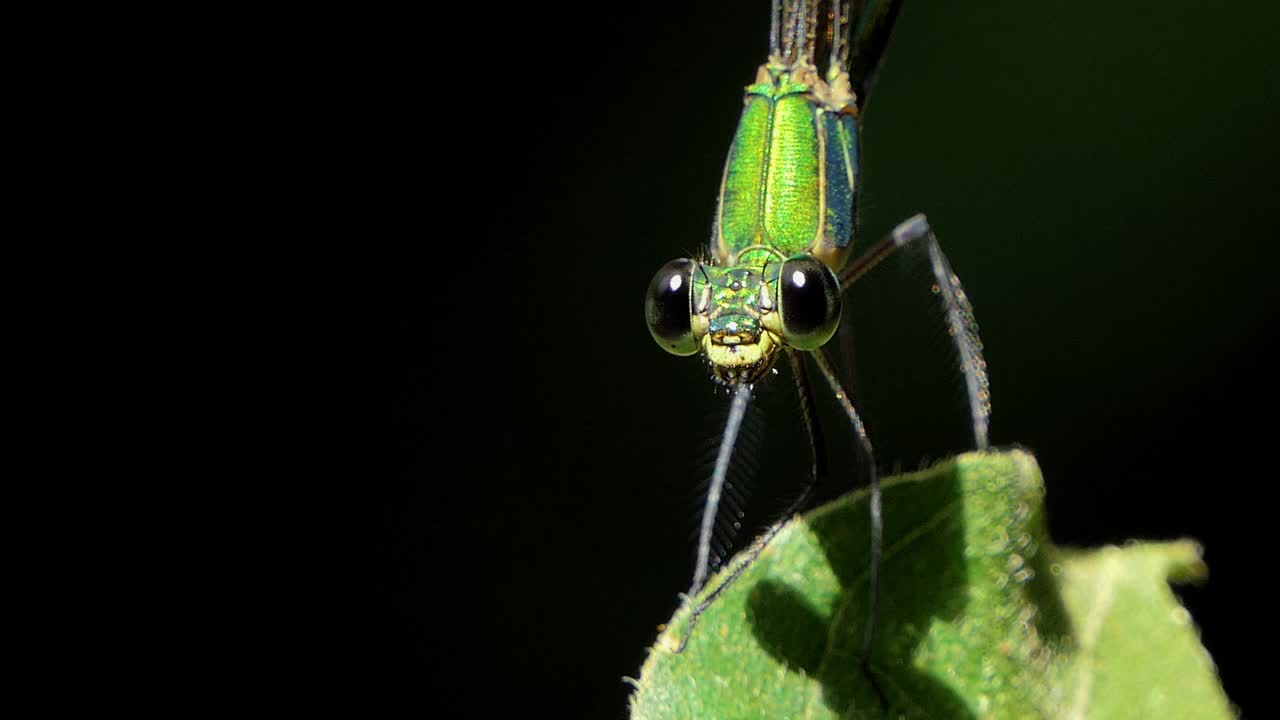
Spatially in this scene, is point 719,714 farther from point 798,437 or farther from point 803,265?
point 798,437

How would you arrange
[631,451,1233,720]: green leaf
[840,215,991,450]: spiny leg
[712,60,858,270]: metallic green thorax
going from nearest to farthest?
1. [631,451,1233,720]: green leaf
2. [712,60,858,270]: metallic green thorax
3. [840,215,991,450]: spiny leg

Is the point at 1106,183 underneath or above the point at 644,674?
above

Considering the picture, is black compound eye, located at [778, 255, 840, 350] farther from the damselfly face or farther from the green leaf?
the green leaf

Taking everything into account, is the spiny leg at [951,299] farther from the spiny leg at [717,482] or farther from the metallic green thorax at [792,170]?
the spiny leg at [717,482]

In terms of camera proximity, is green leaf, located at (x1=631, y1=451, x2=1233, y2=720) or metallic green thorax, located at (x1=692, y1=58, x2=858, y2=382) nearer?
green leaf, located at (x1=631, y1=451, x2=1233, y2=720)

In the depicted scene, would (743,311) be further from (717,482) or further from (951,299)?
(951,299)

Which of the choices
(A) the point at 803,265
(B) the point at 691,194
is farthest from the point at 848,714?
(B) the point at 691,194

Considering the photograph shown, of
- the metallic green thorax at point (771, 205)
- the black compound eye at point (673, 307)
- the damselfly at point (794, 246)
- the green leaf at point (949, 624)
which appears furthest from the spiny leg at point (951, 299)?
the green leaf at point (949, 624)

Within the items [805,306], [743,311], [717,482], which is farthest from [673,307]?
[717,482]

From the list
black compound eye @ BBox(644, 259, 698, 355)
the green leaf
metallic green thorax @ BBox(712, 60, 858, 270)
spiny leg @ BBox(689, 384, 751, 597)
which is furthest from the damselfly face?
the green leaf
